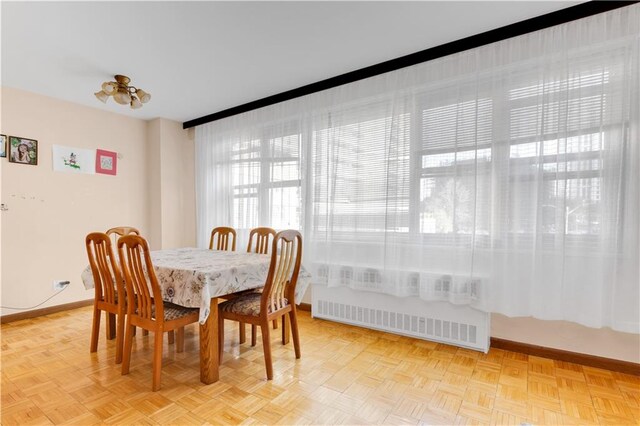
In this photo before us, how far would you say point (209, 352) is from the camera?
6.80 feet

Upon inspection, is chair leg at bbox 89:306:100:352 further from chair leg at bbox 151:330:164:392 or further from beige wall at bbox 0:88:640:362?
beige wall at bbox 0:88:640:362

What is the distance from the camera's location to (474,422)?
1.69 metres

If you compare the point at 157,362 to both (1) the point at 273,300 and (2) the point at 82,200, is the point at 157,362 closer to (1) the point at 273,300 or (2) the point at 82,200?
(1) the point at 273,300

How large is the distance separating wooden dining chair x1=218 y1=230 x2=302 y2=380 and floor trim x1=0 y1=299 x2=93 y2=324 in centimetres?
258

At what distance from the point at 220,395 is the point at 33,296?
9.65ft

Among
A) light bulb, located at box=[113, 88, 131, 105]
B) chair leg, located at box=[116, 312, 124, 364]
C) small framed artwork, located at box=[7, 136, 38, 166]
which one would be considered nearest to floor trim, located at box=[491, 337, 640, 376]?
chair leg, located at box=[116, 312, 124, 364]


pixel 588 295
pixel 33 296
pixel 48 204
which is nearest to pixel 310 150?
pixel 588 295

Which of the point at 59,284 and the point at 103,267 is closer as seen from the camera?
the point at 103,267

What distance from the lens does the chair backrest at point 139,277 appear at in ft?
6.26

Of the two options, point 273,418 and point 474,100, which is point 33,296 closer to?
point 273,418

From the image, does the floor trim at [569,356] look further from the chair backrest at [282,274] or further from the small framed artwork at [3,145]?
the small framed artwork at [3,145]

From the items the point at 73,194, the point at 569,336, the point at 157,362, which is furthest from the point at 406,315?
the point at 73,194

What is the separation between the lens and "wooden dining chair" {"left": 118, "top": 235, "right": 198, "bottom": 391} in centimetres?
193

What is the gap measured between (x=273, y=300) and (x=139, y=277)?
33.8 inches
